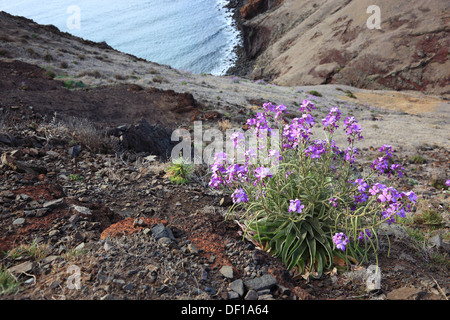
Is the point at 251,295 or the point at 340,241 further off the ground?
the point at 340,241

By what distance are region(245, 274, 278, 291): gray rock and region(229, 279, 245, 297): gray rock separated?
0.07 meters

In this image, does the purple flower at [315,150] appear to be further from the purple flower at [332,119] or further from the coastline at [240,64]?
the coastline at [240,64]

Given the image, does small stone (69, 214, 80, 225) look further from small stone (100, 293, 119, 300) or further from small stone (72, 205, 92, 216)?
small stone (100, 293, 119, 300)

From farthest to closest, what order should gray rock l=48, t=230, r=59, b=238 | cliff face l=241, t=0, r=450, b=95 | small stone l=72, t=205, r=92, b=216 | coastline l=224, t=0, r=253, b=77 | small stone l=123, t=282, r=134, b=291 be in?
coastline l=224, t=0, r=253, b=77 < cliff face l=241, t=0, r=450, b=95 < small stone l=72, t=205, r=92, b=216 < gray rock l=48, t=230, r=59, b=238 < small stone l=123, t=282, r=134, b=291

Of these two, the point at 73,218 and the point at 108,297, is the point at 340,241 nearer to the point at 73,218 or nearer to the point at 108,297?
the point at 108,297

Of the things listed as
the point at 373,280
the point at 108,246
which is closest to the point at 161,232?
the point at 108,246

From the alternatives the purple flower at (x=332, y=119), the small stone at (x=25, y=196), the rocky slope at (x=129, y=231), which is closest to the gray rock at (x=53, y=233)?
the rocky slope at (x=129, y=231)

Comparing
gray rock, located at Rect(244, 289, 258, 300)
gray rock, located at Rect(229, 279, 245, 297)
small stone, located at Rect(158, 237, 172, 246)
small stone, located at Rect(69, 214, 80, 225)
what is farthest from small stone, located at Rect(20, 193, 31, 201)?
gray rock, located at Rect(244, 289, 258, 300)

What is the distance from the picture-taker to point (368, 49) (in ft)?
95.9

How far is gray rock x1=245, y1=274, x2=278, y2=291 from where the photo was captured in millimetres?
2408

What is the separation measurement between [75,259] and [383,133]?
11.9 metres

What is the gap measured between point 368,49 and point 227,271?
3265 centimetres

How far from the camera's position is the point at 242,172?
116 inches

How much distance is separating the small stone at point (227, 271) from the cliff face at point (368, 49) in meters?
29.8
